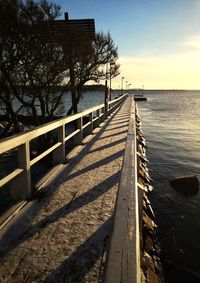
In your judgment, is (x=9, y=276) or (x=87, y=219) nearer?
(x=9, y=276)

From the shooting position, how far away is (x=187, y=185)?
31.0 ft

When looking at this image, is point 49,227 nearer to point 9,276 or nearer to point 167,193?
point 9,276

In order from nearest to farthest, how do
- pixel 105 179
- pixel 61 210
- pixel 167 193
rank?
1. pixel 61 210
2. pixel 105 179
3. pixel 167 193

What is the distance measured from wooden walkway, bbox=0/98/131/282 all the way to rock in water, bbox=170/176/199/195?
432 cm

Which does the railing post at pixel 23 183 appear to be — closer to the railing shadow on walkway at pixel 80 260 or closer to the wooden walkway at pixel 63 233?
the wooden walkway at pixel 63 233

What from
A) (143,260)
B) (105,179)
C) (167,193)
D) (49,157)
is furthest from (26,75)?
(143,260)

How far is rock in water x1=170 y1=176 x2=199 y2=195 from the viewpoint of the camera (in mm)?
9258

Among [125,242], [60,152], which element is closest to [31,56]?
[60,152]

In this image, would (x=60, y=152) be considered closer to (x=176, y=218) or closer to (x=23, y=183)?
(x=23, y=183)

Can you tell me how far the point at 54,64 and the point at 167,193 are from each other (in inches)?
374

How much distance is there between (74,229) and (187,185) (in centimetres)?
672

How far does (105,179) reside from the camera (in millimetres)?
5500

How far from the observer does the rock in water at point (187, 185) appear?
9.26 m

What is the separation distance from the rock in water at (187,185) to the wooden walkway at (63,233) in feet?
14.2
